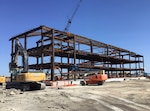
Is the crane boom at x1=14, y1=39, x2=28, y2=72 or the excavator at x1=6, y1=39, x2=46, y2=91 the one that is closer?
the excavator at x1=6, y1=39, x2=46, y2=91

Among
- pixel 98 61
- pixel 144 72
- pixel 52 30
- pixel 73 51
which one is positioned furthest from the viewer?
pixel 144 72

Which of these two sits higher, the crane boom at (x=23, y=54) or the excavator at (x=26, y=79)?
the crane boom at (x=23, y=54)

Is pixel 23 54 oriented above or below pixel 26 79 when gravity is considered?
above

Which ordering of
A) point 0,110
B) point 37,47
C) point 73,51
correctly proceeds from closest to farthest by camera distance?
1. point 0,110
2. point 37,47
3. point 73,51

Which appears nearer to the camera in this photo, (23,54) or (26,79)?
(26,79)

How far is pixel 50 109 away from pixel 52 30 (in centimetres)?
3216

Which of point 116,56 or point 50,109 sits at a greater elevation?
point 116,56

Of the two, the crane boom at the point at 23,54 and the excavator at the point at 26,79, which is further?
the crane boom at the point at 23,54

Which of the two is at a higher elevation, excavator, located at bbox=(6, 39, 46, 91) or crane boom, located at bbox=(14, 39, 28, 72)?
crane boom, located at bbox=(14, 39, 28, 72)

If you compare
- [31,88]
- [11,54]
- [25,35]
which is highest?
[25,35]

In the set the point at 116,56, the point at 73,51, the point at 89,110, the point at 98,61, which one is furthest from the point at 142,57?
the point at 89,110

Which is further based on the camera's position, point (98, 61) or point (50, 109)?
point (98, 61)

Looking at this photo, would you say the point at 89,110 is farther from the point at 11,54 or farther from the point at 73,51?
the point at 11,54

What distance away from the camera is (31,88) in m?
29.8
